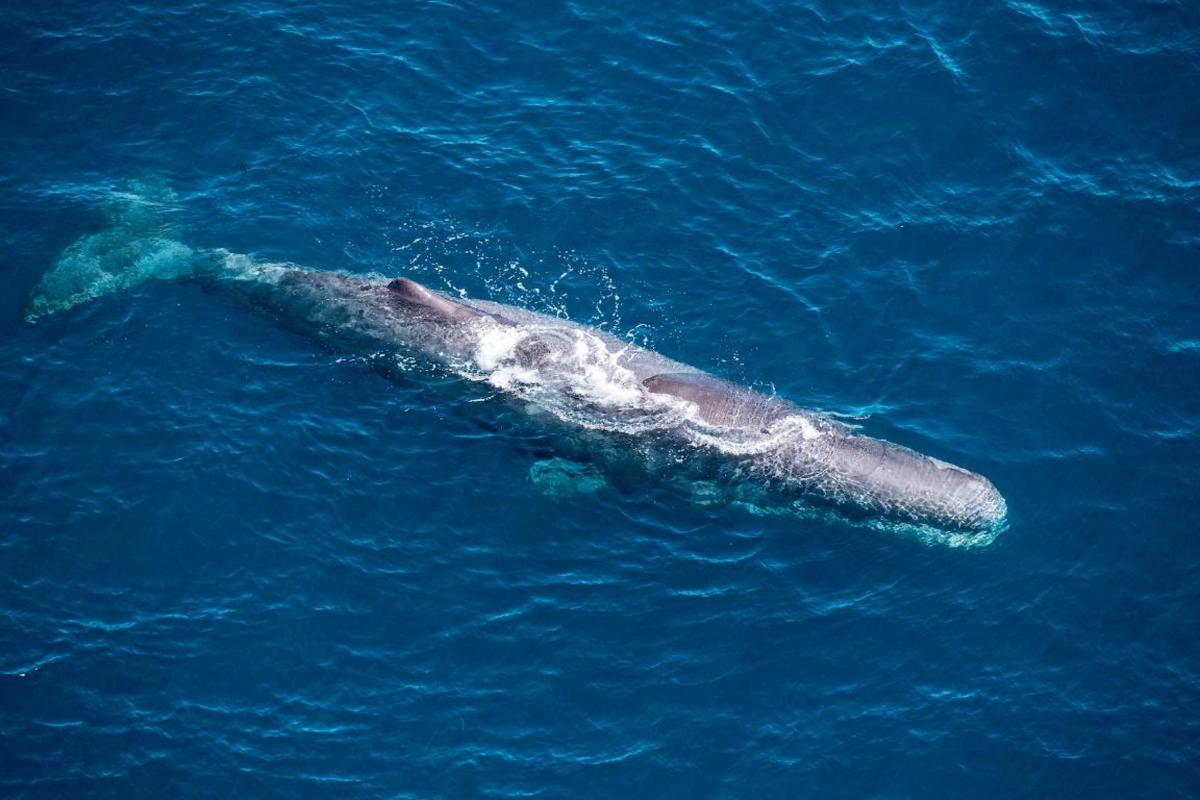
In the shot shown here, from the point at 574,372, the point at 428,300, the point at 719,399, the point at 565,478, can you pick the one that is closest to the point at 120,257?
the point at 428,300

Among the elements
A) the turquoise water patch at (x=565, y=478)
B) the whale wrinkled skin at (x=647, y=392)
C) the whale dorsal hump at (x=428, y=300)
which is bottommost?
the turquoise water patch at (x=565, y=478)

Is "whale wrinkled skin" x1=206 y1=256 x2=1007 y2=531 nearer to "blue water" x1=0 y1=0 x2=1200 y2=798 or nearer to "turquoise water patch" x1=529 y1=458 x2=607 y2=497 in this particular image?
"blue water" x1=0 y1=0 x2=1200 y2=798

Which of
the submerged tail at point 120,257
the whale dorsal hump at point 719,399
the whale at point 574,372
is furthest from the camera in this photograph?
the submerged tail at point 120,257

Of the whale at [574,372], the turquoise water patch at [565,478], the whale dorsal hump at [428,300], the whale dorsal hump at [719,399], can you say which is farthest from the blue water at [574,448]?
the whale dorsal hump at [428,300]

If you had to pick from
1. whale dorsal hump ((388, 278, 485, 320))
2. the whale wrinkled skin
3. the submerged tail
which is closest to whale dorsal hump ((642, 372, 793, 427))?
the whale wrinkled skin

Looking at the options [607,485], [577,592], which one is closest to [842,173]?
[607,485]

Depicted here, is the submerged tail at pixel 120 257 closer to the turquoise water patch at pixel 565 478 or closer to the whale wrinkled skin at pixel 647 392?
the whale wrinkled skin at pixel 647 392

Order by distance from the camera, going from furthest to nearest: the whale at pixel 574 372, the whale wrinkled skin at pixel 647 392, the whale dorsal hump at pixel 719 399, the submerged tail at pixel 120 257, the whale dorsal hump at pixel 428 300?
the submerged tail at pixel 120 257
the whale dorsal hump at pixel 428 300
the whale dorsal hump at pixel 719 399
the whale at pixel 574 372
the whale wrinkled skin at pixel 647 392
